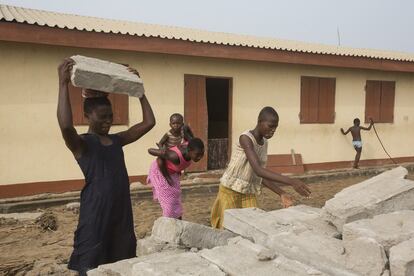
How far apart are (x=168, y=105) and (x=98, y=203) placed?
5.90 metres

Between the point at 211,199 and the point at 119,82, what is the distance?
539 centimetres

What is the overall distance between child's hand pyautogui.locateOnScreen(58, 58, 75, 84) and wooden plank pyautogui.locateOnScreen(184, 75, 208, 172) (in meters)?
5.99

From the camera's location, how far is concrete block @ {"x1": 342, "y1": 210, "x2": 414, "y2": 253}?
2268 mm

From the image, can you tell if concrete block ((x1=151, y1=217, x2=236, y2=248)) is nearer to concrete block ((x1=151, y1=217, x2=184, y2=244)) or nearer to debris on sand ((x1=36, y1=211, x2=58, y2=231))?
concrete block ((x1=151, y1=217, x2=184, y2=244))

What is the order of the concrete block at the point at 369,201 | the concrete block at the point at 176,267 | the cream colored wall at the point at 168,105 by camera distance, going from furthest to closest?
the cream colored wall at the point at 168,105 → the concrete block at the point at 369,201 → the concrete block at the point at 176,267

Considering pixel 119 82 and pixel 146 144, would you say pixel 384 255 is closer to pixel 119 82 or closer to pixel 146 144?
pixel 119 82

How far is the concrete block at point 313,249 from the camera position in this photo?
7.29ft

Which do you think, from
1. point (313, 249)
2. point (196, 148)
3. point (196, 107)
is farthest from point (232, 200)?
point (196, 107)

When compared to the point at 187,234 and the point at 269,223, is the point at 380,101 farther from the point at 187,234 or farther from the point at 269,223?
the point at 187,234

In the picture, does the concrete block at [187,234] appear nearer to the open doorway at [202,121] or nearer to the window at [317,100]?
the open doorway at [202,121]

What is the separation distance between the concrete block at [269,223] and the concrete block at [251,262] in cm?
36

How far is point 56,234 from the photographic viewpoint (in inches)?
Answer: 205

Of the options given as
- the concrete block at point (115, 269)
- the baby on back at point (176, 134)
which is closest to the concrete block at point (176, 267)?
the concrete block at point (115, 269)

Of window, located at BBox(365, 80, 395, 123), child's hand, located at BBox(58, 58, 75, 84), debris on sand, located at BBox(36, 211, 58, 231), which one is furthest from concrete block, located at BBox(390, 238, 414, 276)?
window, located at BBox(365, 80, 395, 123)
